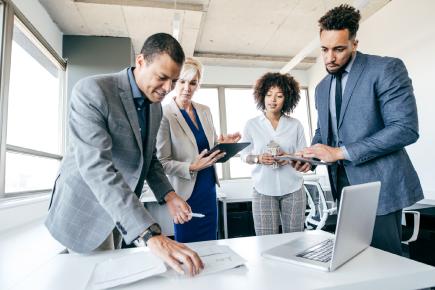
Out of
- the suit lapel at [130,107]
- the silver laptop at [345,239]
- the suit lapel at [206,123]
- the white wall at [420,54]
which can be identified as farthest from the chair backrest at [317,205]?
the suit lapel at [130,107]

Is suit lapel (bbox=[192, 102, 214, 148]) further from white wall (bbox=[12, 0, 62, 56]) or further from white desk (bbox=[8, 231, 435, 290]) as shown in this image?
white wall (bbox=[12, 0, 62, 56])

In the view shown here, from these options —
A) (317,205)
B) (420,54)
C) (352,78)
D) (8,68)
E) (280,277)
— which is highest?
(420,54)

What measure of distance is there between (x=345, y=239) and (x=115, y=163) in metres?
0.75

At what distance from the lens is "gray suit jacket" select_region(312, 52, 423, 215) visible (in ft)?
3.33

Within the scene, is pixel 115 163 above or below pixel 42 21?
below

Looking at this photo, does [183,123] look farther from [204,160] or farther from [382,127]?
[382,127]

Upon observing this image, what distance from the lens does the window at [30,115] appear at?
241 centimetres

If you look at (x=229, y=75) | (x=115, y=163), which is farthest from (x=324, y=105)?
(x=229, y=75)

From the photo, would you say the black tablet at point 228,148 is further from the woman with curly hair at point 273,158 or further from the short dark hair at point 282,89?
the short dark hair at point 282,89

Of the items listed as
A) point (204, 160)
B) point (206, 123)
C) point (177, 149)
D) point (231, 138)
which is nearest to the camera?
point (204, 160)

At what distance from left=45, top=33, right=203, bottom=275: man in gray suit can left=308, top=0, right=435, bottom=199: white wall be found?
2.97 m

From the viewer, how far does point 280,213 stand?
1671 mm

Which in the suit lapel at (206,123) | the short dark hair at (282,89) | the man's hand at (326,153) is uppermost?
the short dark hair at (282,89)

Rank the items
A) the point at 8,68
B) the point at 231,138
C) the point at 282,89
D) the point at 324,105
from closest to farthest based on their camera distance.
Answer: the point at 324,105 → the point at 231,138 → the point at 282,89 → the point at 8,68
